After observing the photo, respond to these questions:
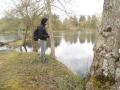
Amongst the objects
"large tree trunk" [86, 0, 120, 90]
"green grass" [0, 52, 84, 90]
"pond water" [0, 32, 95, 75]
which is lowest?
"pond water" [0, 32, 95, 75]

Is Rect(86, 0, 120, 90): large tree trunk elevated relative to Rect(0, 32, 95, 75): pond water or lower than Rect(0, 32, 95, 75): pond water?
elevated

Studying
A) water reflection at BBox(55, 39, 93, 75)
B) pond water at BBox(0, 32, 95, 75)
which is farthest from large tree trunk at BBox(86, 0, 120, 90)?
water reflection at BBox(55, 39, 93, 75)

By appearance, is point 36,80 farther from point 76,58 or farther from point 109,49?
point 76,58

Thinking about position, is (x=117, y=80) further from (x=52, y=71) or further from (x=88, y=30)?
(x=88, y=30)

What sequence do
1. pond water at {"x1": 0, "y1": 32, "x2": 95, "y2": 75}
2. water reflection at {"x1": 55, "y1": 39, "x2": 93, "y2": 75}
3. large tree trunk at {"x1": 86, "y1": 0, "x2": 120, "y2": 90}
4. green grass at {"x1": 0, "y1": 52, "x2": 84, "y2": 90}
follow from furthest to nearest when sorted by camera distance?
water reflection at {"x1": 55, "y1": 39, "x2": 93, "y2": 75}
pond water at {"x1": 0, "y1": 32, "x2": 95, "y2": 75}
green grass at {"x1": 0, "y1": 52, "x2": 84, "y2": 90}
large tree trunk at {"x1": 86, "y1": 0, "x2": 120, "y2": 90}

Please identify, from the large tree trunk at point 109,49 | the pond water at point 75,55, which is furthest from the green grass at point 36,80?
the large tree trunk at point 109,49

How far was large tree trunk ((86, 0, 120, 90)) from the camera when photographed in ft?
16.6

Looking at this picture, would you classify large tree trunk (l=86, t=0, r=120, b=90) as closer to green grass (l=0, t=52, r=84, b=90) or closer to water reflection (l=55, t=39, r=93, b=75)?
green grass (l=0, t=52, r=84, b=90)

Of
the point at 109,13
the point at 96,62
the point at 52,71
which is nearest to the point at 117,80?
the point at 96,62

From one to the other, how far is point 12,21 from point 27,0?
7.50 meters

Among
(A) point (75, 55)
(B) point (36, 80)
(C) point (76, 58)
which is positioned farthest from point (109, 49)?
(A) point (75, 55)

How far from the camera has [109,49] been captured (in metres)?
5.05

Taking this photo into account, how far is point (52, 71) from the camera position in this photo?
32.5 feet

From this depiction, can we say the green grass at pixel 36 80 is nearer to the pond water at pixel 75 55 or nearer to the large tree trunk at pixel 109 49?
the pond water at pixel 75 55
